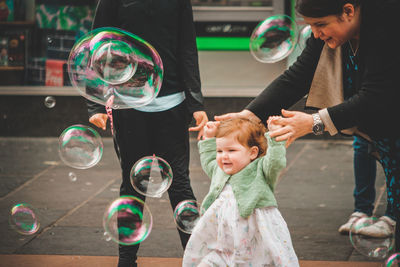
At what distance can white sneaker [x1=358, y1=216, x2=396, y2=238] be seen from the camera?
390 cm

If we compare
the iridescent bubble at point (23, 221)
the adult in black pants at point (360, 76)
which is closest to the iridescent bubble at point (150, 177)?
the iridescent bubble at point (23, 221)

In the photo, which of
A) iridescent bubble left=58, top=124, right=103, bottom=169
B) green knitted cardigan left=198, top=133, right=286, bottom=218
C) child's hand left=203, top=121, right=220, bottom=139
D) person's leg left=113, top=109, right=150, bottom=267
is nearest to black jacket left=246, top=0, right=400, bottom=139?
green knitted cardigan left=198, top=133, right=286, bottom=218

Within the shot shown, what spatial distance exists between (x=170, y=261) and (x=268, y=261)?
3.72ft

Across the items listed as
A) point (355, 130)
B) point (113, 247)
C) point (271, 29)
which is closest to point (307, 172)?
point (271, 29)

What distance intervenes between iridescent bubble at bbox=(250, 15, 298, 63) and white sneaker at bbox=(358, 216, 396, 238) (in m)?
1.43

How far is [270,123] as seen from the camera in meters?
2.96

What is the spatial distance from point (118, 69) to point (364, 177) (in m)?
2.20

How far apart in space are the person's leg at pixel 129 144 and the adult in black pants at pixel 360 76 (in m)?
1.25

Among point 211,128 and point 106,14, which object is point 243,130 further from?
point 106,14

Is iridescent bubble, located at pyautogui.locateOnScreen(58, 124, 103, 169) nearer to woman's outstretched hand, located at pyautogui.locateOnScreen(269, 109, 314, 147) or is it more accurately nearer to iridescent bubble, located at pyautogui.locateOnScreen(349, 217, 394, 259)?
iridescent bubble, located at pyautogui.locateOnScreen(349, 217, 394, 259)

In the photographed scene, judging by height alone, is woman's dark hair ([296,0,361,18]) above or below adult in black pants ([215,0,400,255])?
above

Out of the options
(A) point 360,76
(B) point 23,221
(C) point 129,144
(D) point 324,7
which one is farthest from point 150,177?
(D) point 324,7

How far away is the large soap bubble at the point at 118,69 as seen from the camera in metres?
3.78

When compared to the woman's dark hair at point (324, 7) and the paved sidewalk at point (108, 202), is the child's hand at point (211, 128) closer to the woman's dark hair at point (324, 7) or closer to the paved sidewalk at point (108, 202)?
the woman's dark hair at point (324, 7)
